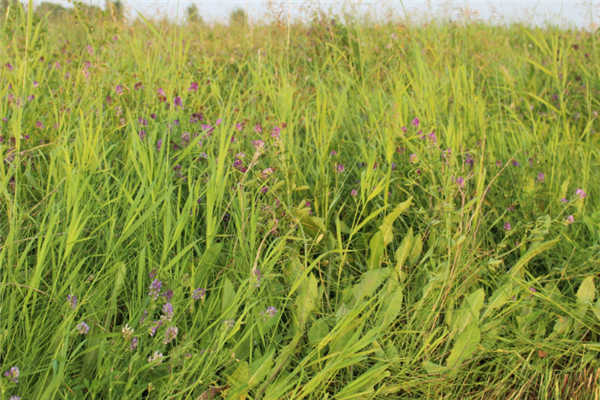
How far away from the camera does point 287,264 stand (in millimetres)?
1553

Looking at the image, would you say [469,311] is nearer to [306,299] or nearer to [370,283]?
[370,283]

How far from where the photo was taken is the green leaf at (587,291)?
1.53 metres

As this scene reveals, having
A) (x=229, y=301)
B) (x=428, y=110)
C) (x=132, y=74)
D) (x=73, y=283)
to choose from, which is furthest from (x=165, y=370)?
(x=132, y=74)

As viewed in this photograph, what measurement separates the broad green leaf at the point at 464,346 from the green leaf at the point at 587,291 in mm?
414

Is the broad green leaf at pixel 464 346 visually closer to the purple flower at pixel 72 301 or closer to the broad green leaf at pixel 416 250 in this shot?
the broad green leaf at pixel 416 250

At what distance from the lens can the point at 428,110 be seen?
213 centimetres

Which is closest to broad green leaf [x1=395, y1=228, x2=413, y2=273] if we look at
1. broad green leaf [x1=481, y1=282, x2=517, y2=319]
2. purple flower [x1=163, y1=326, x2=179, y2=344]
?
broad green leaf [x1=481, y1=282, x2=517, y2=319]

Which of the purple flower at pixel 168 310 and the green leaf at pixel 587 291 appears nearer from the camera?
the purple flower at pixel 168 310

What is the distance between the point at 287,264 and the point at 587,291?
0.94m

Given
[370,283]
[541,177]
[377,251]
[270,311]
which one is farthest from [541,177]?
[270,311]

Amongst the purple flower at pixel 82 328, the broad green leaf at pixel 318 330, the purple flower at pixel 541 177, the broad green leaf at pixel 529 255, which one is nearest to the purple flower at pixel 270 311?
the broad green leaf at pixel 318 330

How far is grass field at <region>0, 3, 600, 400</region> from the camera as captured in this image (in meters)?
1.18

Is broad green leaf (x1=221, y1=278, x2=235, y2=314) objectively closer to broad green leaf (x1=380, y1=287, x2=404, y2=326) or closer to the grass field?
the grass field

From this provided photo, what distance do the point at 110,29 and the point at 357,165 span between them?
1933mm
